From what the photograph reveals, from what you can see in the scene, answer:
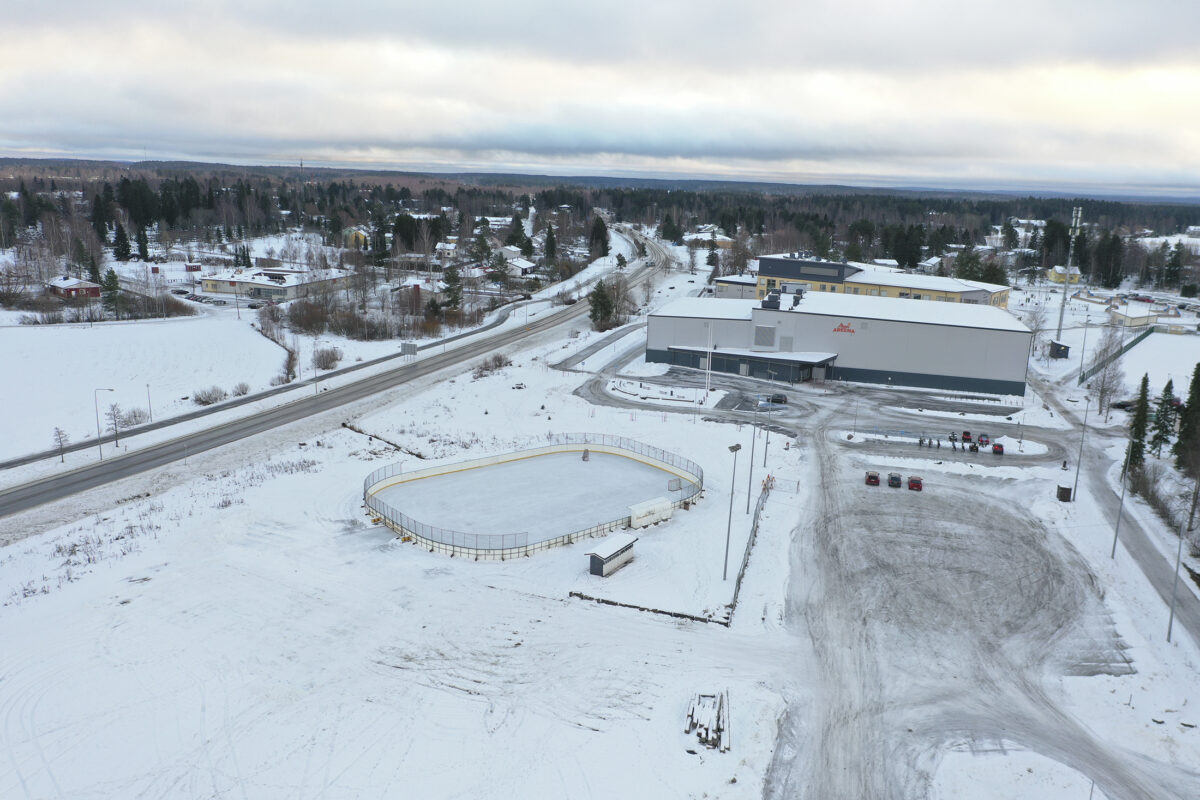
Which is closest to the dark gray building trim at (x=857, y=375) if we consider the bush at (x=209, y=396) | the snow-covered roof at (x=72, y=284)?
the bush at (x=209, y=396)

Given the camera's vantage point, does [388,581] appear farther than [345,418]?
No

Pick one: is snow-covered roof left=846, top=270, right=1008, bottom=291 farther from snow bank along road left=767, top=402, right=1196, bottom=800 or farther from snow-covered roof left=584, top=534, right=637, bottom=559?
snow-covered roof left=584, top=534, right=637, bottom=559

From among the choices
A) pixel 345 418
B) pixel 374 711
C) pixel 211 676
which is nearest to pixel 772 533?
pixel 374 711

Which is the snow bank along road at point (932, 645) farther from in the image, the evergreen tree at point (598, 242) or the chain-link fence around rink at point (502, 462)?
the evergreen tree at point (598, 242)

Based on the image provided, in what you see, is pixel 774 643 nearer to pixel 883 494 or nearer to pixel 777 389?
pixel 883 494

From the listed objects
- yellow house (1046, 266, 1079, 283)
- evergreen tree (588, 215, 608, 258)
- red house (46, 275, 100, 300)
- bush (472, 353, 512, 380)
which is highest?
evergreen tree (588, 215, 608, 258)

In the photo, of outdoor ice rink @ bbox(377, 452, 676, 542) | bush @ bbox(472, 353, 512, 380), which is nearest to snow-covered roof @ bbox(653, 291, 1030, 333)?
bush @ bbox(472, 353, 512, 380)
